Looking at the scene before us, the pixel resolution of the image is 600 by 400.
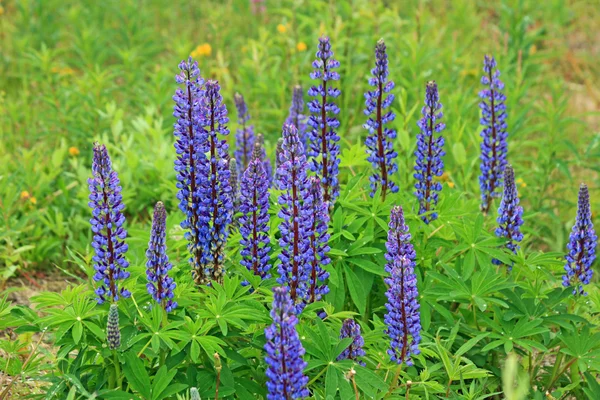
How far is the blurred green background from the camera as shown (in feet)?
16.6

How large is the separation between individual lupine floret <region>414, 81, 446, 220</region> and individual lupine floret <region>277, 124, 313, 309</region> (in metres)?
0.81

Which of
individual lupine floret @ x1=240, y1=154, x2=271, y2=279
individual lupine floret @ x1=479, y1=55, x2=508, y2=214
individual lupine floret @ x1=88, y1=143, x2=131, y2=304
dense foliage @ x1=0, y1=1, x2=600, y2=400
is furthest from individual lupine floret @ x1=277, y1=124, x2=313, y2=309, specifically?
individual lupine floret @ x1=479, y1=55, x2=508, y2=214

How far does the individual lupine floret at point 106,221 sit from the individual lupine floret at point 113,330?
0.71 feet

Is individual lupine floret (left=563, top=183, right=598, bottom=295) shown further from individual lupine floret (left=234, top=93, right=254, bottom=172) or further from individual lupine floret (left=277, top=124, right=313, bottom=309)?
individual lupine floret (left=234, top=93, right=254, bottom=172)

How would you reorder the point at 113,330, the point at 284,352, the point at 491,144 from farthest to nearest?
1. the point at 491,144
2. the point at 113,330
3. the point at 284,352

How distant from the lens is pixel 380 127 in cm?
358

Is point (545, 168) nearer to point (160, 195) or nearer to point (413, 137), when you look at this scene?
point (413, 137)

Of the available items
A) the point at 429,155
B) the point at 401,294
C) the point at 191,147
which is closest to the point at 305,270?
the point at 401,294

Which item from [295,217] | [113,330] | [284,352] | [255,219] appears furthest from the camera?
[255,219]

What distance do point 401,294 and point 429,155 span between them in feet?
3.45

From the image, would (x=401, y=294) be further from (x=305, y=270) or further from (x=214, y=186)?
(x=214, y=186)

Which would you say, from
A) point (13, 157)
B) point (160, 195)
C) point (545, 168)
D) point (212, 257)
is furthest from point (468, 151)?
point (13, 157)

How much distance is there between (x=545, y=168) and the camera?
17.1ft

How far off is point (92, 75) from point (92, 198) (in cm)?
319
